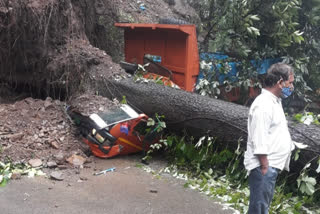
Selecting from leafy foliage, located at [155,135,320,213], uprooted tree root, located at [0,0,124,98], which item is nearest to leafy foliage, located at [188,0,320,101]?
uprooted tree root, located at [0,0,124,98]

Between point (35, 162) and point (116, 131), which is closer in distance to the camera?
point (35, 162)

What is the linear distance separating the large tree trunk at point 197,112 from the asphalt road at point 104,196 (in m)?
0.88

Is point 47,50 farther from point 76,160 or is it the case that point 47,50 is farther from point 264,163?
point 264,163

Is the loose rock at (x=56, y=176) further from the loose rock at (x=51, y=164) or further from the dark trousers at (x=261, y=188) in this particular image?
the dark trousers at (x=261, y=188)

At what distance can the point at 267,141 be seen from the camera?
3.12 meters

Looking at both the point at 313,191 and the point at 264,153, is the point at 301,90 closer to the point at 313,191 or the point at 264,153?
the point at 313,191

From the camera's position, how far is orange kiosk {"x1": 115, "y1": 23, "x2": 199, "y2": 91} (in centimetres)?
708

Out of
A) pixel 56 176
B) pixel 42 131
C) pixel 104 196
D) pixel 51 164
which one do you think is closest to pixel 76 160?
pixel 51 164

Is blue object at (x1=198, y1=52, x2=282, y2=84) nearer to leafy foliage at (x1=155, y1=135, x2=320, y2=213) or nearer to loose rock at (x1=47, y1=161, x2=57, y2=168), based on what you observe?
leafy foliage at (x1=155, y1=135, x2=320, y2=213)

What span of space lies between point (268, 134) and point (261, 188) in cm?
45

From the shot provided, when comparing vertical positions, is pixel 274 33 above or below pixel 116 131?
above

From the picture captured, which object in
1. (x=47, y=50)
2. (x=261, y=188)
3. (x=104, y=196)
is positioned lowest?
(x=104, y=196)

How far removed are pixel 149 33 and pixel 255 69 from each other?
2.36m

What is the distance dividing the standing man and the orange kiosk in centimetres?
389
